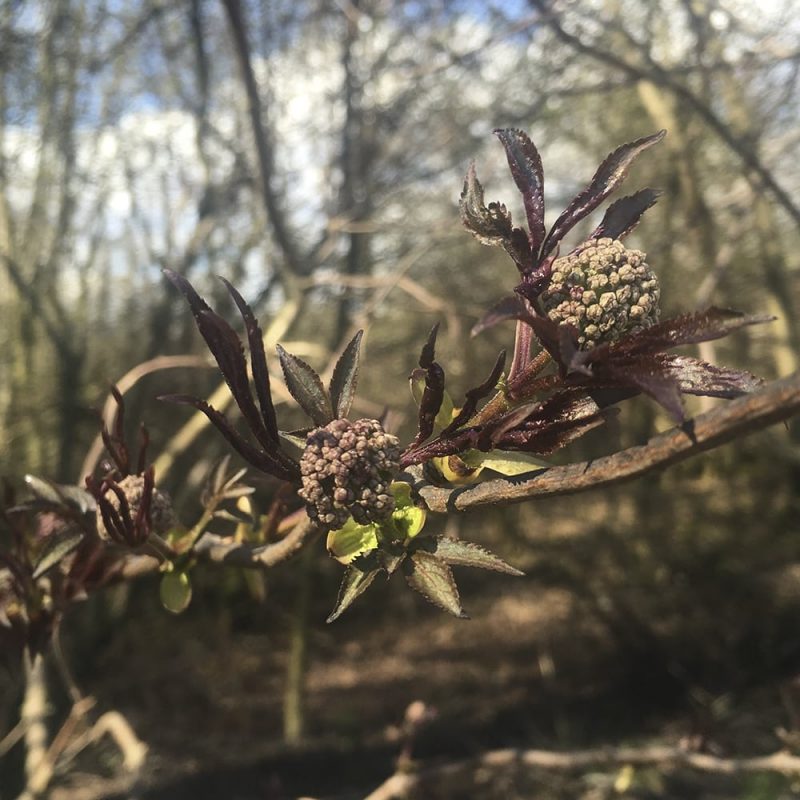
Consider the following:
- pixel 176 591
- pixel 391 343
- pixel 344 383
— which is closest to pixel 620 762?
pixel 176 591

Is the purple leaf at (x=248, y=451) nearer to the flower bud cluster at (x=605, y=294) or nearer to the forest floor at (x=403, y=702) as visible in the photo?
the flower bud cluster at (x=605, y=294)

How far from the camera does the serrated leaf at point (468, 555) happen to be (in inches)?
18.2

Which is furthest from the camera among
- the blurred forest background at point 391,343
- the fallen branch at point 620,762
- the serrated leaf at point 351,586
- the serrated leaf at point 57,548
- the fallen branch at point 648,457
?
the blurred forest background at point 391,343

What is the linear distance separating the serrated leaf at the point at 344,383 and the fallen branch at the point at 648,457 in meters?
0.08

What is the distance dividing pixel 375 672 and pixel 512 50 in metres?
4.43

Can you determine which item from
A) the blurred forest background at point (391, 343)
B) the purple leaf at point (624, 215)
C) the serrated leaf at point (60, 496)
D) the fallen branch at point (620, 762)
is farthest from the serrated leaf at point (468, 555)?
the blurred forest background at point (391, 343)

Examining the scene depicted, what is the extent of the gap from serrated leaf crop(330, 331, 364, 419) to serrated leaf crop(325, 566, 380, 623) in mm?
108

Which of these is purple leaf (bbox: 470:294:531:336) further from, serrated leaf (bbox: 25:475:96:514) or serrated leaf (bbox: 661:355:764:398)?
serrated leaf (bbox: 25:475:96:514)

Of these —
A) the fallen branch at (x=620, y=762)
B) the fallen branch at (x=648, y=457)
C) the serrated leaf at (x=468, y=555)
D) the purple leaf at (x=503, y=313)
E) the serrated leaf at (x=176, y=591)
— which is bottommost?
the fallen branch at (x=620, y=762)

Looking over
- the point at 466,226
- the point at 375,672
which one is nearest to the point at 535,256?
the point at 466,226

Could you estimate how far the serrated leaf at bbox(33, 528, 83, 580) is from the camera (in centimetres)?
63

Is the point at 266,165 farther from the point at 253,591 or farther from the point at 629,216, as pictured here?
the point at 629,216

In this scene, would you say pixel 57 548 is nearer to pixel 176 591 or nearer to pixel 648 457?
pixel 176 591

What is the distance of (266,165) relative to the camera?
2400mm
